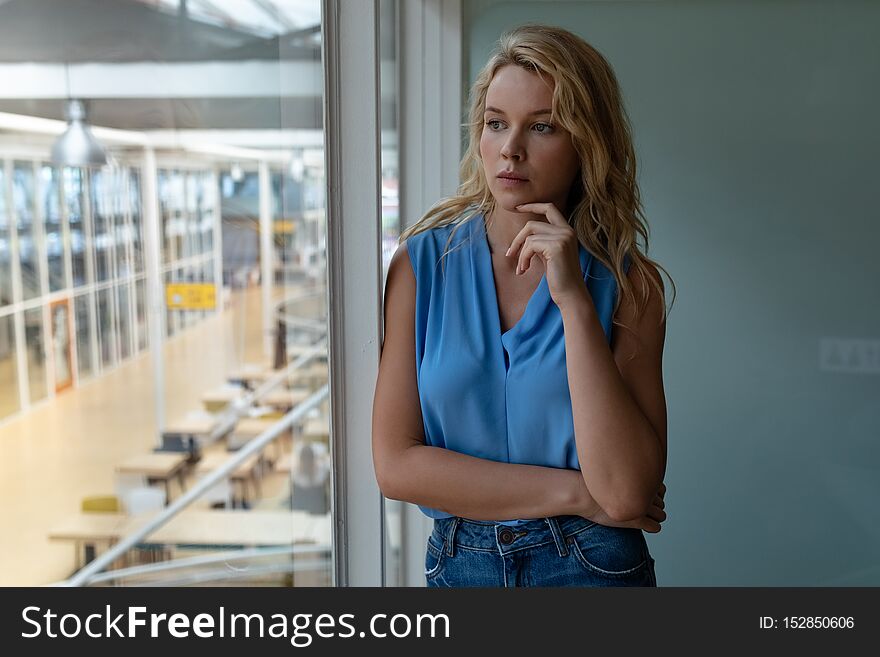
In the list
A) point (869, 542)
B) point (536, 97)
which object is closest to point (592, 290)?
point (536, 97)

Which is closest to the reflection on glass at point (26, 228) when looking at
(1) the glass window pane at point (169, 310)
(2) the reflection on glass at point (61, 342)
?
(1) the glass window pane at point (169, 310)

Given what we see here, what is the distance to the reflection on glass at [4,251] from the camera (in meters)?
1.27

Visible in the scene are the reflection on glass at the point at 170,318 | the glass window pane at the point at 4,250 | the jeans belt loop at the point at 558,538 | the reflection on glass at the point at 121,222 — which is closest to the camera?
the glass window pane at the point at 4,250

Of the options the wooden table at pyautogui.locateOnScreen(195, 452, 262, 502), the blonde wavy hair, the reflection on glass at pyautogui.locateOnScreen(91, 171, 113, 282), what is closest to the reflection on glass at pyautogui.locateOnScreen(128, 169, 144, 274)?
the reflection on glass at pyautogui.locateOnScreen(91, 171, 113, 282)

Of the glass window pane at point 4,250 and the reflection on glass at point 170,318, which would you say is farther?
the reflection on glass at point 170,318

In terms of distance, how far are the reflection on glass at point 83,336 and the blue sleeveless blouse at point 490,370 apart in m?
0.73

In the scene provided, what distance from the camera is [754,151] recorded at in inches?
101

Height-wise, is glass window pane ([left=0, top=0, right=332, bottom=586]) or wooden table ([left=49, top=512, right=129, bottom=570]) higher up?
glass window pane ([left=0, top=0, right=332, bottom=586])

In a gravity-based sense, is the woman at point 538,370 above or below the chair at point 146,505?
above

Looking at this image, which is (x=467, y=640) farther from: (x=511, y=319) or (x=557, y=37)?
(x=557, y=37)

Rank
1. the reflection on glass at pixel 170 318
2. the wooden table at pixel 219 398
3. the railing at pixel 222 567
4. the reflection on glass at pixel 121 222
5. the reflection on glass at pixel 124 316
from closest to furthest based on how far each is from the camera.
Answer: the reflection on glass at pixel 121 222
the reflection on glass at pixel 124 316
the railing at pixel 222 567
the reflection on glass at pixel 170 318
the wooden table at pixel 219 398

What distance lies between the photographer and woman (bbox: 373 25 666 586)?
1343 millimetres

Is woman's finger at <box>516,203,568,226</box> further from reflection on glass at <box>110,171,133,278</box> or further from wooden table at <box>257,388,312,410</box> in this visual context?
wooden table at <box>257,388,312,410</box>

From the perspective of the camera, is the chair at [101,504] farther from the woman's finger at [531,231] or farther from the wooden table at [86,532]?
the woman's finger at [531,231]
